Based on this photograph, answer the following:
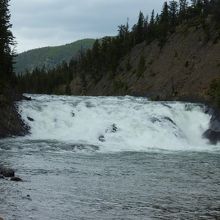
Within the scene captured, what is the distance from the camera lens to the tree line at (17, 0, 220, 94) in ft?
390

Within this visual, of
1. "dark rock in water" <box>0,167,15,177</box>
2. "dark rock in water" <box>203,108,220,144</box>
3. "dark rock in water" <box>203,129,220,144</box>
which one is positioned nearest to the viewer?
"dark rock in water" <box>0,167,15,177</box>

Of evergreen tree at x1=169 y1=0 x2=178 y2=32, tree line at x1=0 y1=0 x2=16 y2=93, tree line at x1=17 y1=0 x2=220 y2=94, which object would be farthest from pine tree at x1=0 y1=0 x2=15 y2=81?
evergreen tree at x1=169 y1=0 x2=178 y2=32

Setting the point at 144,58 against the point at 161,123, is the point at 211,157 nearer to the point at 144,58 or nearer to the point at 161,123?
the point at 161,123

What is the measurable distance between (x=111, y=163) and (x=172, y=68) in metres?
70.4

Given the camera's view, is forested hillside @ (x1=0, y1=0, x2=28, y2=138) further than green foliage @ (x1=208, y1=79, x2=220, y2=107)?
No

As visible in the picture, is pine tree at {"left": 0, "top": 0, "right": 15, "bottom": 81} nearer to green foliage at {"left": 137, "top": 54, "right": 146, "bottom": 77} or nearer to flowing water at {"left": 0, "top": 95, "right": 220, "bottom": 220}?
flowing water at {"left": 0, "top": 95, "right": 220, "bottom": 220}

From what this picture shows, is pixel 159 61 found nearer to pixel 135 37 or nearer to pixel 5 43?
pixel 135 37

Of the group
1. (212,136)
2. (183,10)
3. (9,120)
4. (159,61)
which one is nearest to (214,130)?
(212,136)

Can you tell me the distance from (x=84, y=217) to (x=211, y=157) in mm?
21148

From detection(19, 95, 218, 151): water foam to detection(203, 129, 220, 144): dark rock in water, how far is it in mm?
555

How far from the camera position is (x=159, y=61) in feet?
365

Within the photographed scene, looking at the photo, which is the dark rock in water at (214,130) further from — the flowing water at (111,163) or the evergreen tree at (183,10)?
the evergreen tree at (183,10)

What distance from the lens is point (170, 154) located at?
3972 centimetres

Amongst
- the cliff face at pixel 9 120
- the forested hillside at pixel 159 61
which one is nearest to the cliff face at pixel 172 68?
the forested hillside at pixel 159 61
